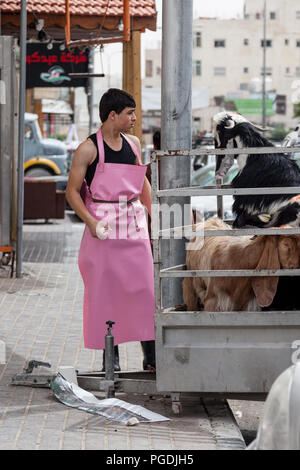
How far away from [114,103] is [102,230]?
0.87 metres

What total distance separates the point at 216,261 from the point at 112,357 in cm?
89

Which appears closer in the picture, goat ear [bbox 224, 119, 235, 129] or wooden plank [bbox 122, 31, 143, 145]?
goat ear [bbox 224, 119, 235, 129]

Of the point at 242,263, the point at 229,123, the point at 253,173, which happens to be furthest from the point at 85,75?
the point at 242,263

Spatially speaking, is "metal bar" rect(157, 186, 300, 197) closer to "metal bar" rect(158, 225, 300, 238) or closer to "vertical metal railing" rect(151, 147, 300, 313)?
"vertical metal railing" rect(151, 147, 300, 313)

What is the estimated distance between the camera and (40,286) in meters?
12.0

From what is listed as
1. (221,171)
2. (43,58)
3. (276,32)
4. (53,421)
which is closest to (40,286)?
(221,171)

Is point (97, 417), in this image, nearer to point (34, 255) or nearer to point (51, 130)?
point (34, 255)

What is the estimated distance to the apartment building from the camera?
106562 mm

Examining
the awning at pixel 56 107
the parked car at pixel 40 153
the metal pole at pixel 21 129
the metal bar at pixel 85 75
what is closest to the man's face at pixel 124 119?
the metal pole at pixel 21 129

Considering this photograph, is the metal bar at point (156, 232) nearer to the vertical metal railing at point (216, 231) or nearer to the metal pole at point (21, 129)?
the vertical metal railing at point (216, 231)

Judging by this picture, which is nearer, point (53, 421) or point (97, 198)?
point (53, 421)

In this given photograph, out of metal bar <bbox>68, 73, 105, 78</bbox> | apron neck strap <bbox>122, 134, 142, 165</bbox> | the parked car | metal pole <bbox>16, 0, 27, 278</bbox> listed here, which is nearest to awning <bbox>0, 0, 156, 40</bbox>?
metal bar <bbox>68, 73, 105, 78</bbox>

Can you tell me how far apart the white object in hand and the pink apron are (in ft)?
0.22

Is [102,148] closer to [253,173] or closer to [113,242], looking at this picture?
[113,242]
